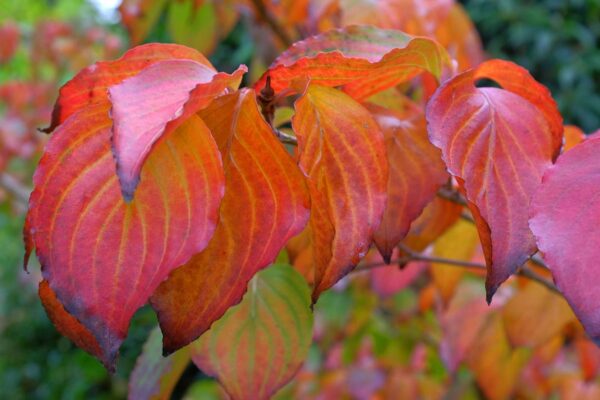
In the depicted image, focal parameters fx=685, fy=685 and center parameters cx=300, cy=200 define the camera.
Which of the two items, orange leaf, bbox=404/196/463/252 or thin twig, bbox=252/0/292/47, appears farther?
thin twig, bbox=252/0/292/47

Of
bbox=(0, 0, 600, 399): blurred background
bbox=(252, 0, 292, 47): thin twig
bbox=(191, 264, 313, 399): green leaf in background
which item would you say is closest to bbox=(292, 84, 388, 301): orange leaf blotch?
bbox=(191, 264, 313, 399): green leaf in background

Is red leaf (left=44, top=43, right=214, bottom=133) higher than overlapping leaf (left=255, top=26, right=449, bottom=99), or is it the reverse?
red leaf (left=44, top=43, right=214, bottom=133)

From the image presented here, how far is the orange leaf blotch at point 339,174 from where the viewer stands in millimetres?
408

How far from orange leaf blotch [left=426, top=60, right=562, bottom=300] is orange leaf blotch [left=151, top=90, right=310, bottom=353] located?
95 millimetres

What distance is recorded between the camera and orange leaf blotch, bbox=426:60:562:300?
1.27 feet

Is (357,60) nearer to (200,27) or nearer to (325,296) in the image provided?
(200,27)

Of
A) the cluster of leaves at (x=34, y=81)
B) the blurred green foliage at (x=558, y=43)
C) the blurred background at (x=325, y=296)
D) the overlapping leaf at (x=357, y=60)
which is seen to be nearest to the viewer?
the overlapping leaf at (x=357, y=60)

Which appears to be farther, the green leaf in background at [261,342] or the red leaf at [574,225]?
the green leaf in background at [261,342]

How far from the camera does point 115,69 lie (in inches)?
17.7

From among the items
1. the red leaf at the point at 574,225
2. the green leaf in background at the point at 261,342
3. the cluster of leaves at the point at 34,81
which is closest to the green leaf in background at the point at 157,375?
the green leaf in background at the point at 261,342

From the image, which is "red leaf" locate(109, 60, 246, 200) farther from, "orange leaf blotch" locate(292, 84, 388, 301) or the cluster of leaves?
the cluster of leaves

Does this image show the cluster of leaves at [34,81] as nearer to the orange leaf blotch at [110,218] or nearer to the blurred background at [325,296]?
the blurred background at [325,296]

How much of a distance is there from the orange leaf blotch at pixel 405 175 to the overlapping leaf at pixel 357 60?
5cm

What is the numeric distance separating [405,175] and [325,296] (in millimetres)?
2059
